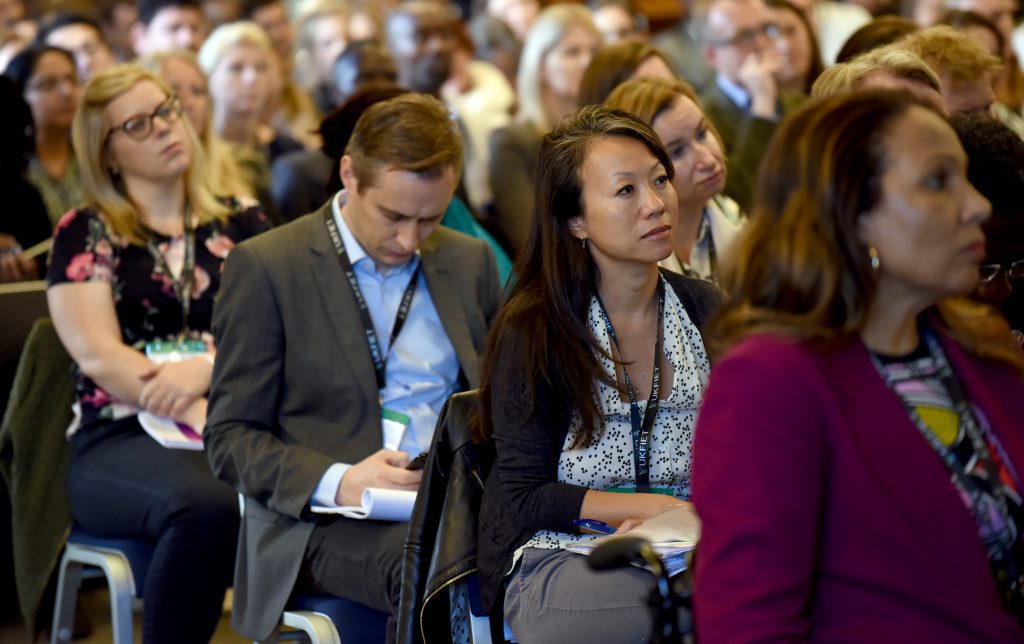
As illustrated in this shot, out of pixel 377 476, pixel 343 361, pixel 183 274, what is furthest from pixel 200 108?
pixel 377 476

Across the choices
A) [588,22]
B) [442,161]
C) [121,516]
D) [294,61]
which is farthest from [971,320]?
[294,61]

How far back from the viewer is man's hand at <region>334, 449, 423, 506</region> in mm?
2502

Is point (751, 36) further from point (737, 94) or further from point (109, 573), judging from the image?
point (109, 573)

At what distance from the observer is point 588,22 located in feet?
17.4

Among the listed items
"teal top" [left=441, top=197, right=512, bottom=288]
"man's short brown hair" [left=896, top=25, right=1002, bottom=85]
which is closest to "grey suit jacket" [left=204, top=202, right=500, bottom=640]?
"teal top" [left=441, top=197, right=512, bottom=288]

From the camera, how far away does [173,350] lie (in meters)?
3.27

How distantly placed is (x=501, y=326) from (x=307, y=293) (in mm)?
624

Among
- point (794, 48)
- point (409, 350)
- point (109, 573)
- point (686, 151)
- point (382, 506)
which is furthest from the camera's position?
point (794, 48)

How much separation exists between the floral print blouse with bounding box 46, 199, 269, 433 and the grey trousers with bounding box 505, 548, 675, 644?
5.01 feet

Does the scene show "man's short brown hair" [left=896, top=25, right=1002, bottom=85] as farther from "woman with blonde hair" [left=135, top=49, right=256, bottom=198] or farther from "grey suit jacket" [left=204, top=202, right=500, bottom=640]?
"woman with blonde hair" [left=135, top=49, right=256, bottom=198]

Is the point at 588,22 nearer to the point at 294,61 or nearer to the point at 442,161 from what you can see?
the point at 294,61

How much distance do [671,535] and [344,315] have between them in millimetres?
1017

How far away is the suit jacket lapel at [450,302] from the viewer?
2822 millimetres

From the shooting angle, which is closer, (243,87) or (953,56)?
(953,56)
